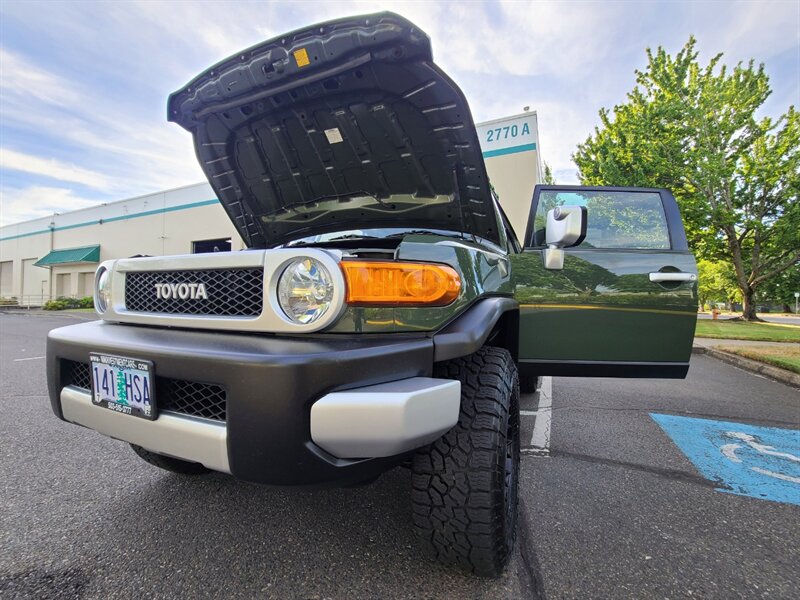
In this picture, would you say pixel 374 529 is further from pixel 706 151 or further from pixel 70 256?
pixel 70 256

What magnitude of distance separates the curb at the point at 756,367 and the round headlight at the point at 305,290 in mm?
6269

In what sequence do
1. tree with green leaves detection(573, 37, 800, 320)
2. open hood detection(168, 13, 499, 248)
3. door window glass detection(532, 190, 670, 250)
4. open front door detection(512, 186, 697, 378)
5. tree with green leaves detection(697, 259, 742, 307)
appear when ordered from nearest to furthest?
open hood detection(168, 13, 499, 248), open front door detection(512, 186, 697, 378), door window glass detection(532, 190, 670, 250), tree with green leaves detection(573, 37, 800, 320), tree with green leaves detection(697, 259, 742, 307)

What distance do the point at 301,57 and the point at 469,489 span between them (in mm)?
1734

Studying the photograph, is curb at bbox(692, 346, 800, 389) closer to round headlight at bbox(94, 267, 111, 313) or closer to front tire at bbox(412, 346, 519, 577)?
front tire at bbox(412, 346, 519, 577)

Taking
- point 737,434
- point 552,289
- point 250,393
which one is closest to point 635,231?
point 552,289

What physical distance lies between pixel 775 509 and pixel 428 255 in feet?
7.07

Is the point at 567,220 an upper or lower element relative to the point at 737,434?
upper

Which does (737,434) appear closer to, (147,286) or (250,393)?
(250,393)

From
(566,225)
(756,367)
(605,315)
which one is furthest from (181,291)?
(756,367)

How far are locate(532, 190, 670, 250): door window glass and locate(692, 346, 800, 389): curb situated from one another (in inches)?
148

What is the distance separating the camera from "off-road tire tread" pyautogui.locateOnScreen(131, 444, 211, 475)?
82.3 inches

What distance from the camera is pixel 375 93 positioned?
1.87 meters

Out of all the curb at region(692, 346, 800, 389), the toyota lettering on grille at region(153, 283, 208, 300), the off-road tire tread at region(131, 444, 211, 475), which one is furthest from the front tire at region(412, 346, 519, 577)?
the curb at region(692, 346, 800, 389)

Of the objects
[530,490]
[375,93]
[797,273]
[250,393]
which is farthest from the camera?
[797,273]
